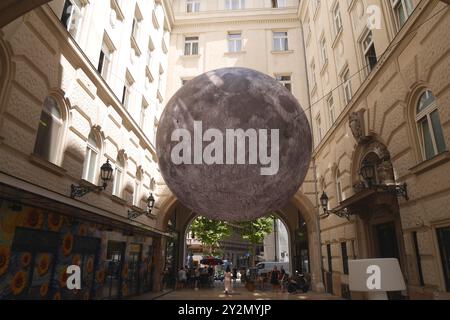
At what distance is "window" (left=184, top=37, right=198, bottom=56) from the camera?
21188mm

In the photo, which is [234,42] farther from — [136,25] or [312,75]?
[136,25]

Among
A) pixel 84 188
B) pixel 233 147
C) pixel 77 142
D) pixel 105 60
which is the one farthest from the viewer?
pixel 105 60

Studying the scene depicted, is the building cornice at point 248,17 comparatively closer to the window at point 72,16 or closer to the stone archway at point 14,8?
the window at point 72,16

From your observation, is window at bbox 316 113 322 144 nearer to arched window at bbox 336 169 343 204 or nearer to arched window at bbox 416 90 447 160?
arched window at bbox 336 169 343 204

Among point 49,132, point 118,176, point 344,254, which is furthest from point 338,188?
point 49,132

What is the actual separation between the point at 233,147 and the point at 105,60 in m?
10.7

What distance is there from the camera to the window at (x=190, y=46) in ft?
69.5

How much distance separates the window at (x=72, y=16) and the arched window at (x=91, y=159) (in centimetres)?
314

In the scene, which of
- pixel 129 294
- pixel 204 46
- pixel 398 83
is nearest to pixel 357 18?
pixel 398 83

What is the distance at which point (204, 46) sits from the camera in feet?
68.2

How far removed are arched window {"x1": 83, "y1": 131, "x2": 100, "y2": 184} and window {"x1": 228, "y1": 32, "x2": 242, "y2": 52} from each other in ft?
41.6

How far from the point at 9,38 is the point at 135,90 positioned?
8.23m

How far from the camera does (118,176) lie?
42.0ft

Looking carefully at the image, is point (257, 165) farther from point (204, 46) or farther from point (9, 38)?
point (204, 46)
